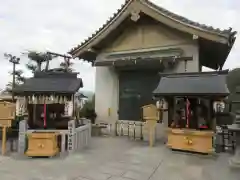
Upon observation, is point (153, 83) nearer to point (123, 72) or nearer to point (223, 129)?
point (123, 72)

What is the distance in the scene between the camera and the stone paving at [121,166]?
5465mm

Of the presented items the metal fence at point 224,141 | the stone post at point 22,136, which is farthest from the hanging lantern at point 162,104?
the stone post at point 22,136

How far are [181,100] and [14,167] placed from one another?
18.4 ft

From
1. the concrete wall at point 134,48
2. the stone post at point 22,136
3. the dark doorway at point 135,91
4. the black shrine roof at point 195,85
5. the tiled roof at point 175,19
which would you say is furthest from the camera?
the dark doorway at point 135,91

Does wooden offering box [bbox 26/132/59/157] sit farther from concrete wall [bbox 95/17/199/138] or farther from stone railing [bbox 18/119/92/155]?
concrete wall [bbox 95/17/199/138]

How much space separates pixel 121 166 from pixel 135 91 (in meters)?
5.62

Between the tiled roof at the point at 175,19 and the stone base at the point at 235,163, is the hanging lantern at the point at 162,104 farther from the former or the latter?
the tiled roof at the point at 175,19

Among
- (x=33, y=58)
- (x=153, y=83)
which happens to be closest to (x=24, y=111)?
(x=153, y=83)

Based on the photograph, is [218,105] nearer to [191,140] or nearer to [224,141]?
[191,140]

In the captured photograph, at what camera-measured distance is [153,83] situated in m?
11.2

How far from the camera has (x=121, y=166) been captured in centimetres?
625

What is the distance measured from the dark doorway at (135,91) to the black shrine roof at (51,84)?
12.3 ft

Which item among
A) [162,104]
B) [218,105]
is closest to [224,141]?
[218,105]

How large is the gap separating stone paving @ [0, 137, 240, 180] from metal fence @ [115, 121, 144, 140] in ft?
9.02
